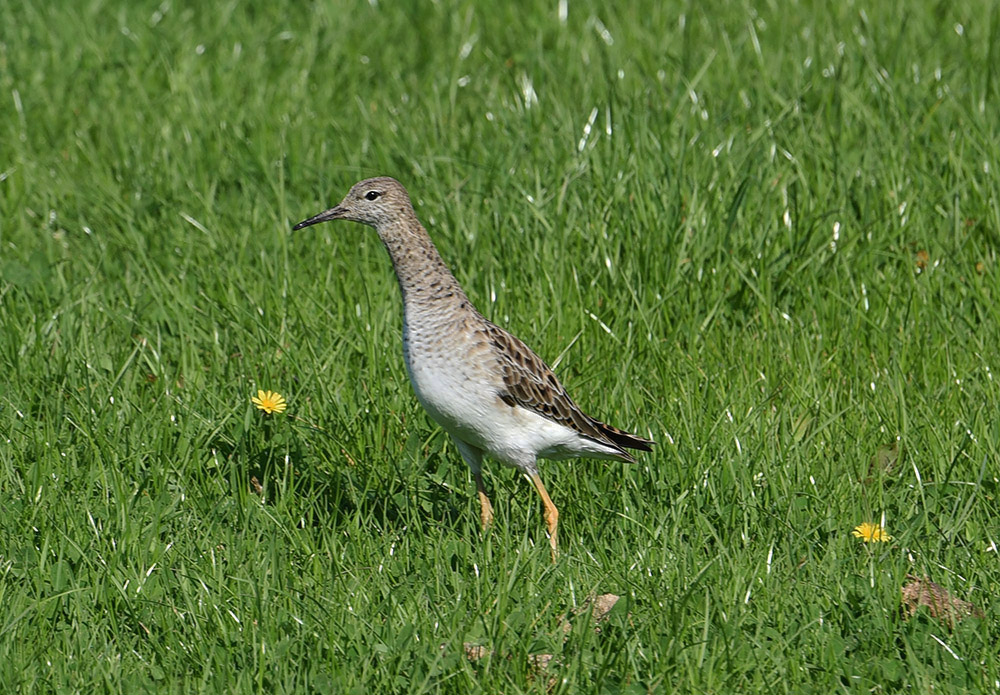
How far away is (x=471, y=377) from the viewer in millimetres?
4570

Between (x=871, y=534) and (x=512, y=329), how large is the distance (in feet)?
6.63

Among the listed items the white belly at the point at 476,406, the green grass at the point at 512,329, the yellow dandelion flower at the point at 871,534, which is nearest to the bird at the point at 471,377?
the white belly at the point at 476,406

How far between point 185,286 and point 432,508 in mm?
1921

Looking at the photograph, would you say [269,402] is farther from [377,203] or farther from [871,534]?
[871,534]

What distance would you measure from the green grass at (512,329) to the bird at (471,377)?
29cm

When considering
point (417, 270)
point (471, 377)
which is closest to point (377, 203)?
point (417, 270)

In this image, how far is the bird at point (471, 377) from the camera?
4551 millimetres

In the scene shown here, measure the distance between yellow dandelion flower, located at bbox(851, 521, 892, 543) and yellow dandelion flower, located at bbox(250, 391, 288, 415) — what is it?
7.35ft

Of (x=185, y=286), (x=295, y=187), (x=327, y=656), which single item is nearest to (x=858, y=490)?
(x=327, y=656)

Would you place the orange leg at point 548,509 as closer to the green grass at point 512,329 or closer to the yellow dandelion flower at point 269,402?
the green grass at point 512,329

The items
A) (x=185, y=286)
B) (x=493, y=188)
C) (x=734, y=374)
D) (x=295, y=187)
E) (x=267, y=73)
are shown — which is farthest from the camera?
(x=267, y=73)

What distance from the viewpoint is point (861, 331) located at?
19.1 feet

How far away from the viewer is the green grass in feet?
13.0

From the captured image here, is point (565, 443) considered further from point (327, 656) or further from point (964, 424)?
point (964, 424)
